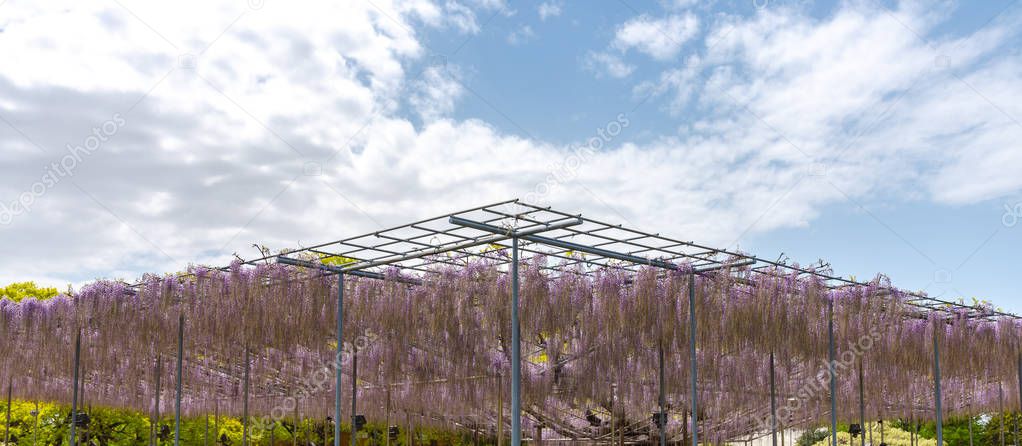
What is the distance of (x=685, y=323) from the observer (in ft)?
48.1

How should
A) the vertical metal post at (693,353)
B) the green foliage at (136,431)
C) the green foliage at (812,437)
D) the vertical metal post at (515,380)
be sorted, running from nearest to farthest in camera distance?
the vertical metal post at (515,380) < the vertical metal post at (693,353) < the green foliage at (136,431) < the green foliage at (812,437)

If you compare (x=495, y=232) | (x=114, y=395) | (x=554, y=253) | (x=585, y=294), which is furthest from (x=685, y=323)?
(x=114, y=395)

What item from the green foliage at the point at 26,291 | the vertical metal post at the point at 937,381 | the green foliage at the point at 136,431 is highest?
the green foliage at the point at 26,291

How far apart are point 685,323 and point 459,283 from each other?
3.65 metres

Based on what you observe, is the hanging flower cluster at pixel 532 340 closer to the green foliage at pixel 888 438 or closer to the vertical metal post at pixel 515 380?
the vertical metal post at pixel 515 380

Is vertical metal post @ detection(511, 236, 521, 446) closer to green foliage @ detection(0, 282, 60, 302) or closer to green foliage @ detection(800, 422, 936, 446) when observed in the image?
green foliage @ detection(800, 422, 936, 446)

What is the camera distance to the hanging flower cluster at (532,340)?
1465 cm

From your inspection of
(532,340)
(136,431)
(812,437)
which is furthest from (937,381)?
(136,431)

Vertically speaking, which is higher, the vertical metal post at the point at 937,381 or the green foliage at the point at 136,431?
the vertical metal post at the point at 937,381

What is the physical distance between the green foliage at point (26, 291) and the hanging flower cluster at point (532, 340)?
9.86 meters

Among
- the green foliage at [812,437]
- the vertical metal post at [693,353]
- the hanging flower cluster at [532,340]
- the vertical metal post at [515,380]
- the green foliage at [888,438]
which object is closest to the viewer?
the vertical metal post at [515,380]

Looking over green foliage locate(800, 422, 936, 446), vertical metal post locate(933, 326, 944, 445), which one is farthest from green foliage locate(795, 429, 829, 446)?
vertical metal post locate(933, 326, 944, 445)

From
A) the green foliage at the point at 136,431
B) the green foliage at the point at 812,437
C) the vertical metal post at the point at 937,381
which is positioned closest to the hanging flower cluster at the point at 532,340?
the vertical metal post at the point at 937,381

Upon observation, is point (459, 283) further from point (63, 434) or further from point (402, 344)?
point (63, 434)
